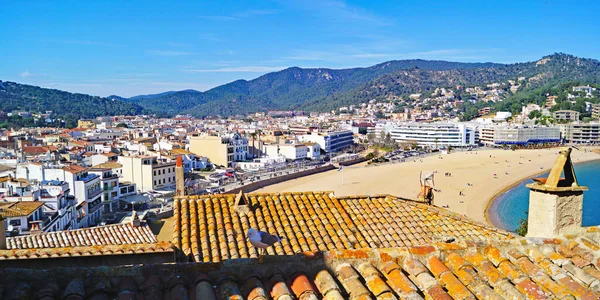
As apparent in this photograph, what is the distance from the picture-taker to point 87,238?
11055 millimetres

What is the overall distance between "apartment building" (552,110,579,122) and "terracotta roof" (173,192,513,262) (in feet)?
348

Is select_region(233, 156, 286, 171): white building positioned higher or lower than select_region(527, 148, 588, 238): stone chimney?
lower

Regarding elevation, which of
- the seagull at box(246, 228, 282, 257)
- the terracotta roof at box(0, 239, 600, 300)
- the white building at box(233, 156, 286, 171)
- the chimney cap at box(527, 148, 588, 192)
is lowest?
the white building at box(233, 156, 286, 171)

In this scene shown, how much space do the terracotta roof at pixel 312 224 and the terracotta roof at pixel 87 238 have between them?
4488 millimetres

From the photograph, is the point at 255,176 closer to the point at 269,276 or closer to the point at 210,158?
the point at 210,158

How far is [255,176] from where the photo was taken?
4056 centimetres

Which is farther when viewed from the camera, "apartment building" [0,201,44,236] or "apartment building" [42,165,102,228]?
"apartment building" [42,165,102,228]

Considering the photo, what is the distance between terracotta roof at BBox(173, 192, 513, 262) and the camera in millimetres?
5801

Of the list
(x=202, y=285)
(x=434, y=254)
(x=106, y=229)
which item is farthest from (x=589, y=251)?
(x=106, y=229)

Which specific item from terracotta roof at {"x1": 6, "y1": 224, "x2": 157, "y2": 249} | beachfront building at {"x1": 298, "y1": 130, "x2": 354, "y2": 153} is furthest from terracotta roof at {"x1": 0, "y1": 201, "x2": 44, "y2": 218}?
beachfront building at {"x1": 298, "y1": 130, "x2": 354, "y2": 153}

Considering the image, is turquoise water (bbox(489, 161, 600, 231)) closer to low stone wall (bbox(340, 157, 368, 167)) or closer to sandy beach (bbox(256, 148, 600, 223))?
sandy beach (bbox(256, 148, 600, 223))

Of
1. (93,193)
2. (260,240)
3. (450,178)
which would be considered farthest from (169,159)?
(260,240)

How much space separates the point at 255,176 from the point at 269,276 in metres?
37.7

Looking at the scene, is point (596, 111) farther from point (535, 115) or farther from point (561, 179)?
point (561, 179)
